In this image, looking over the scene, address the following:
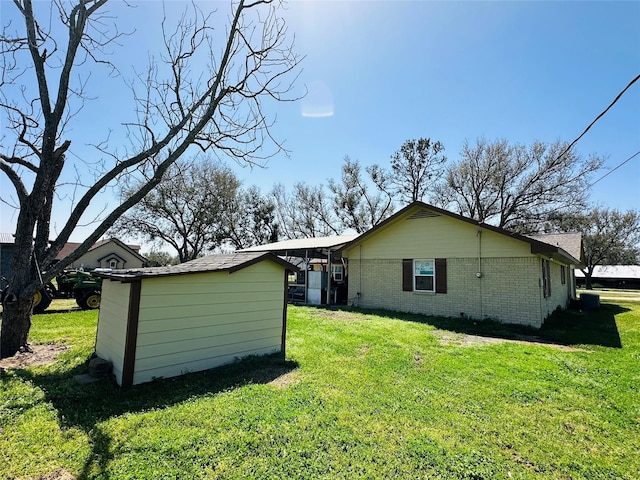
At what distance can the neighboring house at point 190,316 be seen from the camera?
4.67m

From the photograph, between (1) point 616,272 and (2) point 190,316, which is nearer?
(2) point 190,316

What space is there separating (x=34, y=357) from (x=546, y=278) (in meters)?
14.2

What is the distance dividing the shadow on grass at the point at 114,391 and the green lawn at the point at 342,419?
0.02 metres

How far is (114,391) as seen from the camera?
14.2 ft

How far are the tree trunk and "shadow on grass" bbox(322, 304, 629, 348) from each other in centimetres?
954

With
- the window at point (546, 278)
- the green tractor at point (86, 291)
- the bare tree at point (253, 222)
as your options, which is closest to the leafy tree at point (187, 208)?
the bare tree at point (253, 222)

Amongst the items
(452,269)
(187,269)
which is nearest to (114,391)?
(187,269)

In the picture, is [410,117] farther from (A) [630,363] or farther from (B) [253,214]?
(B) [253,214]

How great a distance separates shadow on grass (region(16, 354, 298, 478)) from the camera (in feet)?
11.1

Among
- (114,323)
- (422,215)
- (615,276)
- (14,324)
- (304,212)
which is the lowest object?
(14,324)

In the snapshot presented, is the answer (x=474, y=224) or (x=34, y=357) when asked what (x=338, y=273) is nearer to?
(x=474, y=224)

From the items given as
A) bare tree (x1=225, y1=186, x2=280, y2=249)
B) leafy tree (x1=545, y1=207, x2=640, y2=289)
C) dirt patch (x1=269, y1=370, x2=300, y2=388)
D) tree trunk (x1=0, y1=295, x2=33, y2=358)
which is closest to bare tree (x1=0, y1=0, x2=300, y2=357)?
tree trunk (x1=0, y1=295, x2=33, y2=358)

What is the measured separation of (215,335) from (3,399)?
2.70 m

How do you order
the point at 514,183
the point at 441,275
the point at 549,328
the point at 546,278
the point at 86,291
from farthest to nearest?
the point at 514,183 → the point at 86,291 → the point at 441,275 → the point at 546,278 → the point at 549,328
